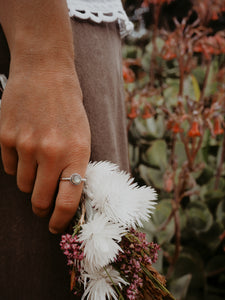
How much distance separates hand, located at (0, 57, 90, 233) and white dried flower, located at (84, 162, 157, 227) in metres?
0.04

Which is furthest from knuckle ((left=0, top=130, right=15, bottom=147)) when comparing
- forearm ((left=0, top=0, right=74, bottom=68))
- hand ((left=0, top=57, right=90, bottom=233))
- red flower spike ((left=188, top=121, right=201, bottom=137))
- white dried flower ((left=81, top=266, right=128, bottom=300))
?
red flower spike ((left=188, top=121, right=201, bottom=137))

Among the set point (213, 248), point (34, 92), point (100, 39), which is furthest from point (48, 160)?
point (213, 248)

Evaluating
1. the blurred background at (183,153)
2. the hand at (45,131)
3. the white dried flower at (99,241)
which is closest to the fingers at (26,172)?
the hand at (45,131)

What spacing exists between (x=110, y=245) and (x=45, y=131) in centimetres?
20

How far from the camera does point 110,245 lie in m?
0.45

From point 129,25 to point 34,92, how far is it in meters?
0.39

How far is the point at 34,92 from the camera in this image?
449 millimetres

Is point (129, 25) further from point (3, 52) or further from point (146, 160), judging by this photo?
point (146, 160)

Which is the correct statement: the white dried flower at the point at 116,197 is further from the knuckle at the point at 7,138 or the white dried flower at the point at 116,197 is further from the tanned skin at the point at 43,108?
the knuckle at the point at 7,138

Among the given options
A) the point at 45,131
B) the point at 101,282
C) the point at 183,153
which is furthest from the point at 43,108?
the point at 183,153

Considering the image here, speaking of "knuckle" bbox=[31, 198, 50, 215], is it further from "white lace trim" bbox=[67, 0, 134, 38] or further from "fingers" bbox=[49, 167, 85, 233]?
"white lace trim" bbox=[67, 0, 134, 38]

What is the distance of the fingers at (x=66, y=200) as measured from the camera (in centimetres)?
47

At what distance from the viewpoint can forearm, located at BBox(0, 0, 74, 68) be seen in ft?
1.49

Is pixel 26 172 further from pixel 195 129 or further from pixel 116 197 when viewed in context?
pixel 195 129
